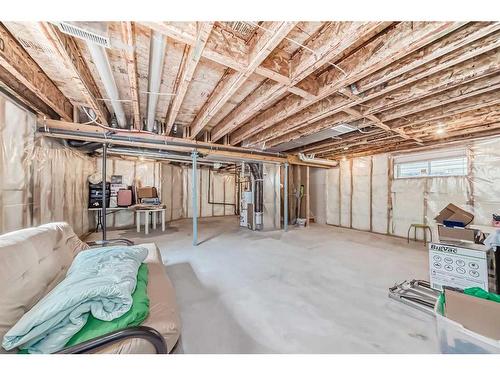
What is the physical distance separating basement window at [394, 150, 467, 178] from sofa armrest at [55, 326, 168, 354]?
5.32 meters

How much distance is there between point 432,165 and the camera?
405 centimetres

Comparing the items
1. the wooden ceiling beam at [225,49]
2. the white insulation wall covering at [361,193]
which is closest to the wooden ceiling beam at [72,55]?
the wooden ceiling beam at [225,49]

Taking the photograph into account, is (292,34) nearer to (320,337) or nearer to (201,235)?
(320,337)

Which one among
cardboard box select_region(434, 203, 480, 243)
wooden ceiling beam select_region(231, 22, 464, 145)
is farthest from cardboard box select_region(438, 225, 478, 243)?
wooden ceiling beam select_region(231, 22, 464, 145)

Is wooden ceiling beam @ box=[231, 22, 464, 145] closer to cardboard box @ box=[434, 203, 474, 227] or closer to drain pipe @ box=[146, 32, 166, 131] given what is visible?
drain pipe @ box=[146, 32, 166, 131]

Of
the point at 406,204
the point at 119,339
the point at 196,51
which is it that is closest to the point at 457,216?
the point at 406,204

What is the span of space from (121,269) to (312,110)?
104 inches

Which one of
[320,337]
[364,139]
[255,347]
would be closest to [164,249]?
[255,347]

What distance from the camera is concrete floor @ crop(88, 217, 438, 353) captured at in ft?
4.28

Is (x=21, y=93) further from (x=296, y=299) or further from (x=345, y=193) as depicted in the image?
(x=345, y=193)

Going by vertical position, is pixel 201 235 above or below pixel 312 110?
below

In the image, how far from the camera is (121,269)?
49.3 inches

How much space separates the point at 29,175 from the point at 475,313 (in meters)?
4.26
